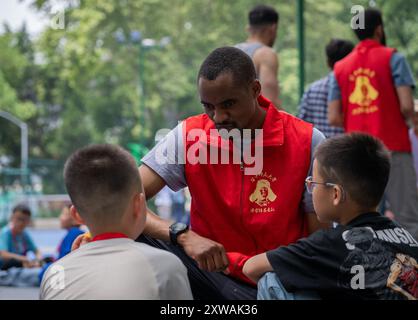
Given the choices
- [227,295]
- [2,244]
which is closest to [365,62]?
[227,295]

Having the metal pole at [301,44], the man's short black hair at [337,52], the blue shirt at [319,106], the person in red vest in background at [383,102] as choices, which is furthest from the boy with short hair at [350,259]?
the metal pole at [301,44]

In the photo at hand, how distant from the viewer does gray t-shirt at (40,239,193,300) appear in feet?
7.28

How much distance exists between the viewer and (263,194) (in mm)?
3309

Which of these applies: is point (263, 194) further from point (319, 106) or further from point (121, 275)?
point (319, 106)

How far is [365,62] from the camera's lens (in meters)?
5.63

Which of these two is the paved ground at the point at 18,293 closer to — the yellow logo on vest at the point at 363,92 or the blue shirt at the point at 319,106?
the blue shirt at the point at 319,106

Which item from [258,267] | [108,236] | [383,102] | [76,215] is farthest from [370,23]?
[108,236]

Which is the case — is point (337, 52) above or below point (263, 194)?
above

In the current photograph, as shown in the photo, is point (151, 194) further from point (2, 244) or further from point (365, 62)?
point (2, 244)

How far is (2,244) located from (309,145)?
715 cm

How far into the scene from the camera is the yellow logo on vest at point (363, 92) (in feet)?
18.5

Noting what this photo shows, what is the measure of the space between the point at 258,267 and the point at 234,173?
687mm

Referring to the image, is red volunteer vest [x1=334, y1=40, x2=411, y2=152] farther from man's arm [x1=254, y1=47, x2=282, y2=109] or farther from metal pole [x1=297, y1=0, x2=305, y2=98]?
metal pole [x1=297, y1=0, x2=305, y2=98]
